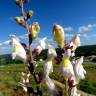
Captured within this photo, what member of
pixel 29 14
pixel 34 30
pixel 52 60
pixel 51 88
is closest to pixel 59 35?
pixel 52 60

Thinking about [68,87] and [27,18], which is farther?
[27,18]

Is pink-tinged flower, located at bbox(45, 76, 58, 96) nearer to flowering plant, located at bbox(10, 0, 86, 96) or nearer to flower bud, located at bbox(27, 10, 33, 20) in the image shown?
flowering plant, located at bbox(10, 0, 86, 96)

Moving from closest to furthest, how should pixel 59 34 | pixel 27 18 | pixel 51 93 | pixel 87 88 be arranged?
1. pixel 59 34
2. pixel 51 93
3. pixel 27 18
4. pixel 87 88

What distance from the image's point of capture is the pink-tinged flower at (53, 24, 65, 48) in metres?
3.19

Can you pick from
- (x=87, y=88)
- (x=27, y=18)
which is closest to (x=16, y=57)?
(x=27, y=18)

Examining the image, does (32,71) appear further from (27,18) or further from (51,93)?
(27,18)

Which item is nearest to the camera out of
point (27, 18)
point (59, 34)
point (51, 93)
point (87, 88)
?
point (59, 34)

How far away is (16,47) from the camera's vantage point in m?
3.45

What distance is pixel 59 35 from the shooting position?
3225mm

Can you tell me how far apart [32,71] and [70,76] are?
412 mm

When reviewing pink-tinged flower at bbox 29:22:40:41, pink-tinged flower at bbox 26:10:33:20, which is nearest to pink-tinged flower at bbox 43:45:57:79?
pink-tinged flower at bbox 29:22:40:41

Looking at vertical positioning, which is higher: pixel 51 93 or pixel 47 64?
pixel 47 64

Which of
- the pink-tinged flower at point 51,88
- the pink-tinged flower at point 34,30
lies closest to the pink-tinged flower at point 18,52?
the pink-tinged flower at point 34,30

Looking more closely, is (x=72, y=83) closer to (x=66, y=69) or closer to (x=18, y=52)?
(x=66, y=69)
